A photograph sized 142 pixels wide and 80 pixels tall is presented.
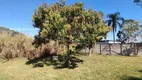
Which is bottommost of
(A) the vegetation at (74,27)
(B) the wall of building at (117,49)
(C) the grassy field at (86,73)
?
(C) the grassy field at (86,73)

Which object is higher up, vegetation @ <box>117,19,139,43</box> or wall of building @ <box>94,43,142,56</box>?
vegetation @ <box>117,19,139,43</box>

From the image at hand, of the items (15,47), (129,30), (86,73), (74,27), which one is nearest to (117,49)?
(74,27)

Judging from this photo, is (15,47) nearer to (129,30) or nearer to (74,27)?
(74,27)

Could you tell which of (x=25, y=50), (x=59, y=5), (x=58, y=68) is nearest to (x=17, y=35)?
(x=25, y=50)

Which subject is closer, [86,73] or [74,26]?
[86,73]

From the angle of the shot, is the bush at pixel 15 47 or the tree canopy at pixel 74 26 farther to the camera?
the bush at pixel 15 47

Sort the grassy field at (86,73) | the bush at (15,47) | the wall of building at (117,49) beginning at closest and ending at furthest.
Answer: the grassy field at (86,73) < the bush at (15,47) < the wall of building at (117,49)

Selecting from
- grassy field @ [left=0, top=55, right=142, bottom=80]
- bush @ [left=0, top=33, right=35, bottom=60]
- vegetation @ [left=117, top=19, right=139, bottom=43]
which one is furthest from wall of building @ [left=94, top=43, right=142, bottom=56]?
vegetation @ [left=117, top=19, right=139, bottom=43]

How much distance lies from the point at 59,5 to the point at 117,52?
31.8ft

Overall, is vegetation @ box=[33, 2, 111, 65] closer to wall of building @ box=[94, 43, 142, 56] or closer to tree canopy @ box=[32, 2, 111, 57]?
tree canopy @ box=[32, 2, 111, 57]

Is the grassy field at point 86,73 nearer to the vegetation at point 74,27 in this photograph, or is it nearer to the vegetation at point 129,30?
the vegetation at point 74,27

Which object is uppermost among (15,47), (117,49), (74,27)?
(74,27)

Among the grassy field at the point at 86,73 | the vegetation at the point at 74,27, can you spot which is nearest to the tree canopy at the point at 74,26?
the vegetation at the point at 74,27

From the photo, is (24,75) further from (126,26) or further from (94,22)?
(126,26)
